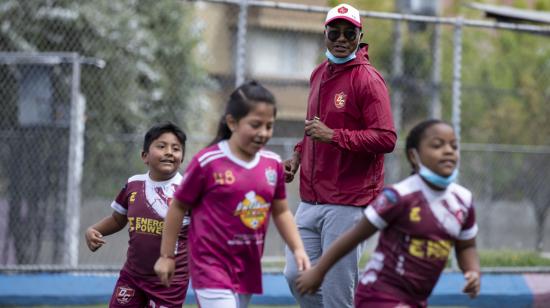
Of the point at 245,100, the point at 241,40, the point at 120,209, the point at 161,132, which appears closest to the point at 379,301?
the point at 245,100

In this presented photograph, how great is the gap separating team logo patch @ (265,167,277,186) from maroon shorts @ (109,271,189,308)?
1295 millimetres

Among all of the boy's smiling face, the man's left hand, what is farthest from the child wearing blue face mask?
the boy's smiling face

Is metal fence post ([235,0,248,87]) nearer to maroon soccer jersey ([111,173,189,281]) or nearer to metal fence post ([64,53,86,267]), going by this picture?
metal fence post ([64,53,86,267])

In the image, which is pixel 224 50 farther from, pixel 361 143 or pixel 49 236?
pixel 361 143

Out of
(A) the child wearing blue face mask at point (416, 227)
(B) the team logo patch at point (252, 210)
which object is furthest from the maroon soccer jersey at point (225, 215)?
(A) the child wearing blue face mask at point (416, 227)

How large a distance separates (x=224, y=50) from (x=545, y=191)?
6418 mm

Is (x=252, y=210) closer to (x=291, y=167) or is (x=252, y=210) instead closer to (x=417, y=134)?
(x=417, y=134)

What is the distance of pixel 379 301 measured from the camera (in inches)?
186

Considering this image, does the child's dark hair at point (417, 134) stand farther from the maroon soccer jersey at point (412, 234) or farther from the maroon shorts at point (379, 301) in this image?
the maroon shorts at point (379, 301)

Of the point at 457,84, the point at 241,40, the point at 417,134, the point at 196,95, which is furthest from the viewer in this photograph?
the point at 196,95

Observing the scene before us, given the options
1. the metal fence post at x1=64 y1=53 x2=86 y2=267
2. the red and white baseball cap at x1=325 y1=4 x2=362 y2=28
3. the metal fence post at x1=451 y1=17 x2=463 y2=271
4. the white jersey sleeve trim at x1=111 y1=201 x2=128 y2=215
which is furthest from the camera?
the metal fence post at x1=451 y1=17 x2=463 y2=271

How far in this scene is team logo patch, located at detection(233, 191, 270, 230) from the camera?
16.1ft

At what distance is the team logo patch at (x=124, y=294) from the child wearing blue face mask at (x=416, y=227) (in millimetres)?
1669

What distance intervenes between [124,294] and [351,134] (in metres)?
1.69
